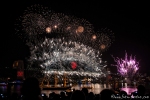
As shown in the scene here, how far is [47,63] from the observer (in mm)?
38688

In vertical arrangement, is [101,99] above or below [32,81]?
below

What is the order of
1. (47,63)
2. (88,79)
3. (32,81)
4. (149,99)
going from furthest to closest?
(88,79)
(47,63)
(149,99)
(32,81)

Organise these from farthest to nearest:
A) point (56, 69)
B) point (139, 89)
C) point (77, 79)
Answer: point (77, 79) < point (56, 69) < point (139, 89)

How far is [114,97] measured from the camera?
4062mm

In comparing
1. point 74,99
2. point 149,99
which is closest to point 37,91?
point 74,99

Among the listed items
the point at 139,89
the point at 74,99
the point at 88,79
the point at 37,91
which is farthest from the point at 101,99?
the point at 88,79

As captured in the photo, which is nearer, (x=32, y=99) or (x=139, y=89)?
(x=32, y=99)

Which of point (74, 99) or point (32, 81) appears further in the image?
point (74, 99)

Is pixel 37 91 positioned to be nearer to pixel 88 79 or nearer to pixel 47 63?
pixel 47 63

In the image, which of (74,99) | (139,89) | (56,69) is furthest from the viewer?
(56,69)

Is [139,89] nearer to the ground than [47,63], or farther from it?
nearer to the ground

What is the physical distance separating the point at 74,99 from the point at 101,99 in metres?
0.56

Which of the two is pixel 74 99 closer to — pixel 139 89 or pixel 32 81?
pixel 32 81

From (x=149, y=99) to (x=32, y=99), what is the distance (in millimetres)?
2491
